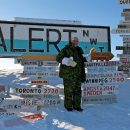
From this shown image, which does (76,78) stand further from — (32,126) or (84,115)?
(32,126)

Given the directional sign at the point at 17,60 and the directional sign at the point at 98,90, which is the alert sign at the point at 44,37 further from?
the directional sign at the point at 98,90

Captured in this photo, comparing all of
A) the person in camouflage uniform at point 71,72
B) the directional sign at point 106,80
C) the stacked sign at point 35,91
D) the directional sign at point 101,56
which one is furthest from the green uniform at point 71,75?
the directional sign at point 101,56

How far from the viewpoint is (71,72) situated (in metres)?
9.95

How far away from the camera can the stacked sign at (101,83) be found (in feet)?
36.9

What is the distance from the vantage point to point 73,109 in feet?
33.7

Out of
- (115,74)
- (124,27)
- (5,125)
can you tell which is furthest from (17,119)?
(124,27)

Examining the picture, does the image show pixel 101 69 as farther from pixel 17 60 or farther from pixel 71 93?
pixel 17 60

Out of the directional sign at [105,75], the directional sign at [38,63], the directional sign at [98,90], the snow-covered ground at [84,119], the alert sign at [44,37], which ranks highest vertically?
the alert sign at [44,37]

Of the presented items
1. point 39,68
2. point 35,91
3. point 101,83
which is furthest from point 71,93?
point 39,68

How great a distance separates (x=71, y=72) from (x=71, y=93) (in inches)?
24.3

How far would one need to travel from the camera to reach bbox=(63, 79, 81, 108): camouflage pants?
9.96 metres

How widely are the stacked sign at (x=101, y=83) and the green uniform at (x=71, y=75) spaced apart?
3.73 ft

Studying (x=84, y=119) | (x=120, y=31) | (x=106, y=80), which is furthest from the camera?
(x=120, y=31)

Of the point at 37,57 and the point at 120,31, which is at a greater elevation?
the point at 120,31
